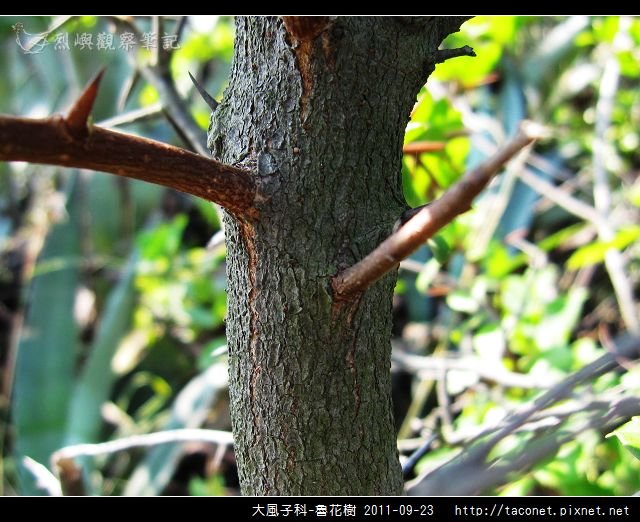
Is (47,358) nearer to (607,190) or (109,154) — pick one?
(607,190)

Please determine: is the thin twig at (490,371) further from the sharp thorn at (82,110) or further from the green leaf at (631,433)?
the sharp thorn at (82,110)

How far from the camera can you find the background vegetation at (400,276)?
105 centimetres

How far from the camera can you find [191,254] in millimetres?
1399

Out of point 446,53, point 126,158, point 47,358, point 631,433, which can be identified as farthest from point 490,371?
point 47,358

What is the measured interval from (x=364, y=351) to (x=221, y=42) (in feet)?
3.63

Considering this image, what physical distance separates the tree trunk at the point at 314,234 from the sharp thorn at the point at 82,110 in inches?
5.0

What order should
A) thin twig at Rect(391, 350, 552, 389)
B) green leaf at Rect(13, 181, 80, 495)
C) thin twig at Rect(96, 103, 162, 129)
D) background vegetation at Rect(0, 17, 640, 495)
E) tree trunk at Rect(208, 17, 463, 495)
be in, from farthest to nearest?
green leaf at Rect(13, 181, 80, 495) → background vegetation at Rect(0, 17, 640, 495) → thin twig at Rect(391, 350, 552, 389) → thin twig at Rect(96, 103, 162, 129) → tree trunk at Rect(208, 17, 463, 495)

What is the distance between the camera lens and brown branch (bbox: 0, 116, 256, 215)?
Answer: 0.29 metres

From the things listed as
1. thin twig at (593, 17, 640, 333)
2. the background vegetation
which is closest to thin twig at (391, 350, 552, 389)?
the background vegetation

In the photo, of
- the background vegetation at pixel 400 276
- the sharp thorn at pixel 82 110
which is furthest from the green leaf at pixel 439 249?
the background vegetation at pixel 400 276

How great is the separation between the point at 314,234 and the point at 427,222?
111 mm

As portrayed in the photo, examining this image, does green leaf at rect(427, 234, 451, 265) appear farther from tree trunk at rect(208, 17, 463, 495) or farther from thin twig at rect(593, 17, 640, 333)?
thin twig at rect(593, 17, 640, 333)

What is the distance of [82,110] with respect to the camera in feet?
0.97
